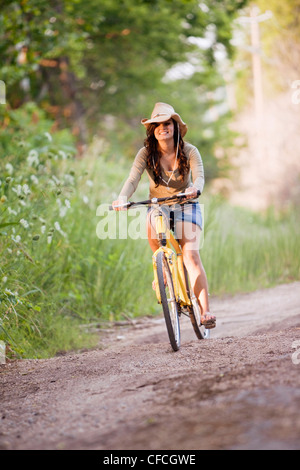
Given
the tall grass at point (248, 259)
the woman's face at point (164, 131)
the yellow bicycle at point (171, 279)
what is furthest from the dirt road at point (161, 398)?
the tall grass at point (248, 259)

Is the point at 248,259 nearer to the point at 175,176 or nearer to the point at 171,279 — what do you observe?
the point at 175,176

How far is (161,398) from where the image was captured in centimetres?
350

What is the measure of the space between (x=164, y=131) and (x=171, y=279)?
124 centimetres

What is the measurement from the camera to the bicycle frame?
5312 mm

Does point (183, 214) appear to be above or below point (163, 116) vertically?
below

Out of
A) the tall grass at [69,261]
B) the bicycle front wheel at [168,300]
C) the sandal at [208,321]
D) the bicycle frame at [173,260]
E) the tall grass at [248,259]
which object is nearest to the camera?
the bicycle front wheel at [168,300]

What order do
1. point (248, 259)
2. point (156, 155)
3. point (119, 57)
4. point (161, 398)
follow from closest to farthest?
point (161, 398) → point (156, 155) → point (248, 259) → point (119, 57)

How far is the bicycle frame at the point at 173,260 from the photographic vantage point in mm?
5312

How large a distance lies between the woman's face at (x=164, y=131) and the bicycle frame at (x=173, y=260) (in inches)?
23.5

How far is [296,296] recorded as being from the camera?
916 cm

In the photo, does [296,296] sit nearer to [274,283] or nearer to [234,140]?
[274,283]

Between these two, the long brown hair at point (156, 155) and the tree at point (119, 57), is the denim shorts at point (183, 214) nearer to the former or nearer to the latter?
the long brown hair at point (156, 155)

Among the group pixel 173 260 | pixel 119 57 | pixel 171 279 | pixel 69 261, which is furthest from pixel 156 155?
pixel 119 57

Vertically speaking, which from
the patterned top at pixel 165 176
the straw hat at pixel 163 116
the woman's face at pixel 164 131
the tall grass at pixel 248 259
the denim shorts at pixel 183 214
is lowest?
the tall grass at pixel 248 259
